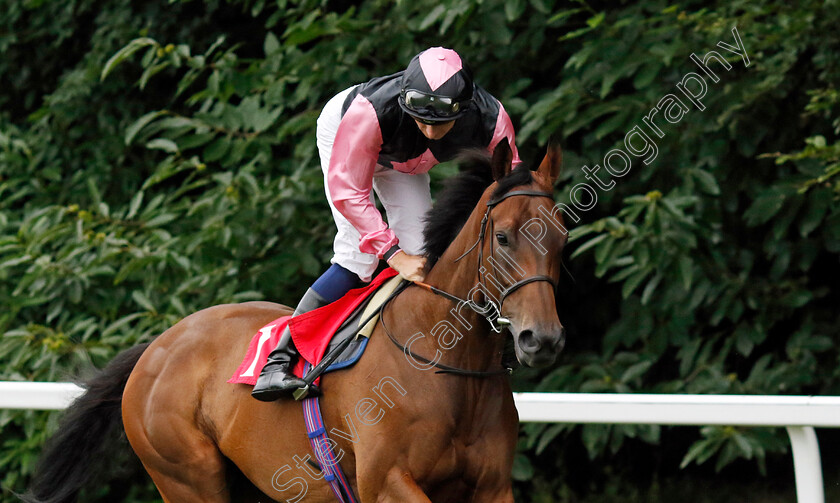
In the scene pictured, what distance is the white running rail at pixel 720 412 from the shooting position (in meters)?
3.33

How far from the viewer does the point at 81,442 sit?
155 inches

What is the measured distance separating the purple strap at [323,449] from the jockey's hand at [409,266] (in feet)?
1.60

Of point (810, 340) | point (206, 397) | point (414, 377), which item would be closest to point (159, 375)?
point (206, 397)

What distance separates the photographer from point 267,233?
520 cm

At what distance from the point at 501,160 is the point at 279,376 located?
1.08 m

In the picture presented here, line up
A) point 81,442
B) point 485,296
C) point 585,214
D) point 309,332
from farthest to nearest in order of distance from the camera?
point 585,214 → point 81,442 → point 309,332 → point 485,296

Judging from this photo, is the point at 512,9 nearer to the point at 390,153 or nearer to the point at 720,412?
the point at 390,153

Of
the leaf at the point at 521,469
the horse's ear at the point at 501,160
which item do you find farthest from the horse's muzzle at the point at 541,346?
the leaf at the point at 521,469

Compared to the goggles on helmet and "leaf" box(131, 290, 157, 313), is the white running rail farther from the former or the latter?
"leaf" box(131, 290, 157, 313)

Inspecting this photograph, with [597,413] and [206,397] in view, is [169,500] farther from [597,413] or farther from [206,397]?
[597,413]

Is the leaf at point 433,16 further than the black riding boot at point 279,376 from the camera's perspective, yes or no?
Yes

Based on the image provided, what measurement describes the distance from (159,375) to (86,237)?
198 centimetres

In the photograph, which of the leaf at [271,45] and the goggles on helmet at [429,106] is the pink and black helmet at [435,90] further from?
the leaf at [271,45]

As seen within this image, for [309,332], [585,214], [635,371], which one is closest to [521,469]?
[635,371]
